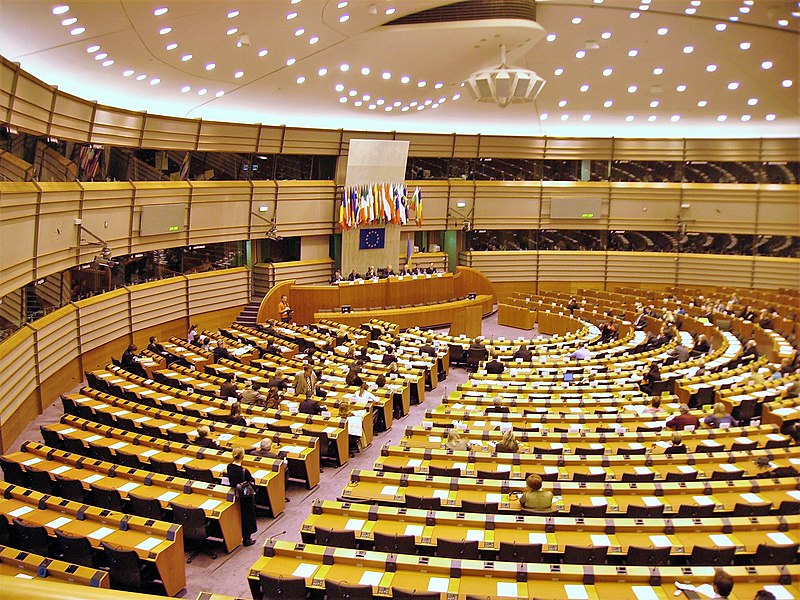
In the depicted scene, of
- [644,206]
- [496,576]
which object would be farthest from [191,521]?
[644,206]

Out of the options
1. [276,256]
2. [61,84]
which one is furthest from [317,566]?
[276,256]

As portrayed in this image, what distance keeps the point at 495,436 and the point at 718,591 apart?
573 cm

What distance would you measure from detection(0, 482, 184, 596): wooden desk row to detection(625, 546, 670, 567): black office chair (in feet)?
16.4

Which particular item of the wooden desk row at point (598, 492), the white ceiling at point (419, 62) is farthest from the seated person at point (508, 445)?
the white ceiling at point (419, 62)

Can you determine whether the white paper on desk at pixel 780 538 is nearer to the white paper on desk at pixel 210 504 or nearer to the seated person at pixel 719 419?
the seated person at pixel 719 419

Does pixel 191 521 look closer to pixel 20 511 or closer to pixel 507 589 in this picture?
pixel 20 511

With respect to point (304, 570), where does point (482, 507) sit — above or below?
above

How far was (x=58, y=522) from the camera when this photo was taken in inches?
327

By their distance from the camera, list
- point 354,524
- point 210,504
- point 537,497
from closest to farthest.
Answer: point 354,524 < point 537,497 < point 210,504

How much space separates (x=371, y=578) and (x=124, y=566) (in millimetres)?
2787

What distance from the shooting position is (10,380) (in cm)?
1331

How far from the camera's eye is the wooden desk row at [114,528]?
7.77 metres

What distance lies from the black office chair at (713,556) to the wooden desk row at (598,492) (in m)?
1.28

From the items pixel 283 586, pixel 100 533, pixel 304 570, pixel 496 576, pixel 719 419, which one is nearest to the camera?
pixel 283 586
